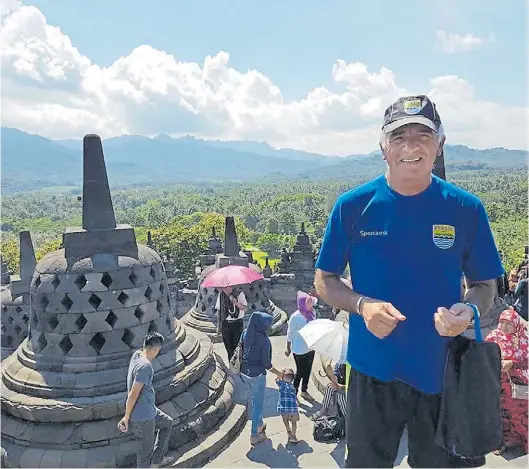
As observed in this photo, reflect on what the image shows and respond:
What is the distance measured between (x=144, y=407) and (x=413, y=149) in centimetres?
327

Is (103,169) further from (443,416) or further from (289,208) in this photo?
(289,208)

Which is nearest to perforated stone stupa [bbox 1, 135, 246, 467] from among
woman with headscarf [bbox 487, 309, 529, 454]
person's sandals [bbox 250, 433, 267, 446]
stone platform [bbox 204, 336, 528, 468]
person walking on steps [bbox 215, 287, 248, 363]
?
stone platform [bbox 204, 336, 528, 468]

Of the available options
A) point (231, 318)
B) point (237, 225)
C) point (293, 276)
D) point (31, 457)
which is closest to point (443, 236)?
point (31, 457)

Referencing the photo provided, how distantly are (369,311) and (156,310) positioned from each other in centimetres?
381

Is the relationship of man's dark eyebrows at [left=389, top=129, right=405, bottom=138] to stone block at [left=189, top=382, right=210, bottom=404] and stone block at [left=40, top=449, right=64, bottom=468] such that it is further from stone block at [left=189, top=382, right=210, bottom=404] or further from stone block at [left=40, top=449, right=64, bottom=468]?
stone block at [left=40, top=449, right=64, bottom=468]

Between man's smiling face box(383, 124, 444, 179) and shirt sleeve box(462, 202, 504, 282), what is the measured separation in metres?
0.32

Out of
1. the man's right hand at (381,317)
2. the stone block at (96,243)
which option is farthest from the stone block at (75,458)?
the man's right hand at (381,317)

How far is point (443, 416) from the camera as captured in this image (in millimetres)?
1900

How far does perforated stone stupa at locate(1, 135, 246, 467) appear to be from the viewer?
444 cm

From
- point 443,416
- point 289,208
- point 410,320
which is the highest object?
point 410,320

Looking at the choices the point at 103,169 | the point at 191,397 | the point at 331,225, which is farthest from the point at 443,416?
the point at 103,169

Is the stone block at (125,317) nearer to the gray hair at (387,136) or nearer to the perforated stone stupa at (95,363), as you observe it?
the perforated stone stupa at (95,363)

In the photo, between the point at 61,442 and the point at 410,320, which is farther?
the point at 61,442

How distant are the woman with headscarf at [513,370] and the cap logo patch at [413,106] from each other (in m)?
3.24
